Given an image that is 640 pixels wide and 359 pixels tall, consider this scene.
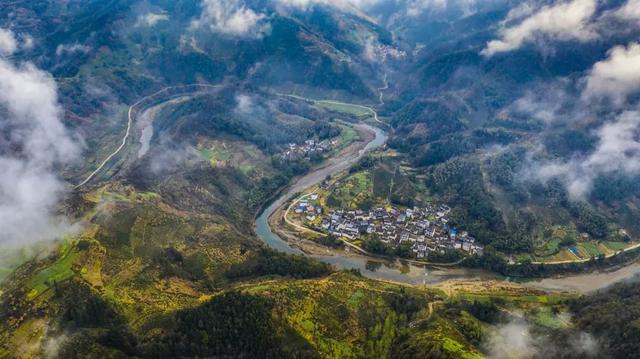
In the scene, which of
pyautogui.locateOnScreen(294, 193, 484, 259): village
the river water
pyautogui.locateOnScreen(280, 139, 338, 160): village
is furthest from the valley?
pyautogui.locateOnScreen(280, 139, 338, 160): village

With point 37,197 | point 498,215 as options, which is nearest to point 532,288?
point 498,215

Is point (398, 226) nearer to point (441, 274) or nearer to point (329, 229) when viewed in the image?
point (329, 229)

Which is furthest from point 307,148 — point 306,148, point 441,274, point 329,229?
point 441,274

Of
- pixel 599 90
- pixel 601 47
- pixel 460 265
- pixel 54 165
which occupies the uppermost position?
pixel 601 47

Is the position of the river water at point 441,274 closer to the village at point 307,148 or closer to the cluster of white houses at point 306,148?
the village at point 307,148

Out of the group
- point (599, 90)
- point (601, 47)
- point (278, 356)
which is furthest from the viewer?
point (601, 47)

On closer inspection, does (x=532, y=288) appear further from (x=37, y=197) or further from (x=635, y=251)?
(x=37, y=197)

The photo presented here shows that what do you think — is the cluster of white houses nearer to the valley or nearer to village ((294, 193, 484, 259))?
the valley
